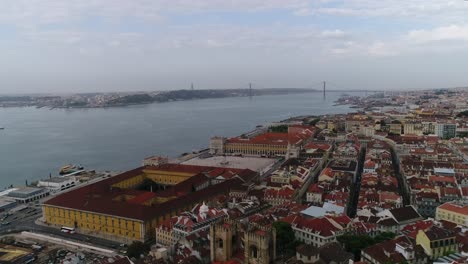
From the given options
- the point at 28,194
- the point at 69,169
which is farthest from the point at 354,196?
the point at 69,169

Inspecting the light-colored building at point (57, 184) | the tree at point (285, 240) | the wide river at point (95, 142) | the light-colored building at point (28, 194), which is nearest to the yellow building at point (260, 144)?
the wide river at point (95, 142)

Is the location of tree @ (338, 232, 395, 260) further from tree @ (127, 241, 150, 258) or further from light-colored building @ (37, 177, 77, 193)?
light-colored building @ (37, 177, 77, 193)

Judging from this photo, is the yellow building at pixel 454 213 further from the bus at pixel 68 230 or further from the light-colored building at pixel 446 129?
the light-colored building at pixel 446 129

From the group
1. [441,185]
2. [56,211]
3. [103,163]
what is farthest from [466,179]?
[103,163]

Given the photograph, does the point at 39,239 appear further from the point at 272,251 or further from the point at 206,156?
the point at 206,156

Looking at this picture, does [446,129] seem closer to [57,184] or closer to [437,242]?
[437,242]

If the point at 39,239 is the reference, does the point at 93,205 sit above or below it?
above

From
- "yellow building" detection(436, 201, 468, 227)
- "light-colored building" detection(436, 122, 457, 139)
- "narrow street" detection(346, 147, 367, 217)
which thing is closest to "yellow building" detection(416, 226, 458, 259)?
"yellow building" detection(436, 201, 468, 227)
